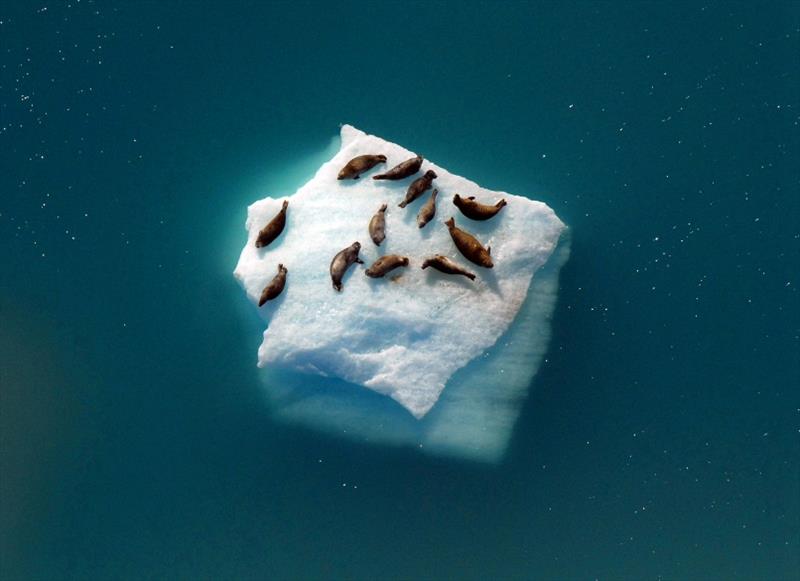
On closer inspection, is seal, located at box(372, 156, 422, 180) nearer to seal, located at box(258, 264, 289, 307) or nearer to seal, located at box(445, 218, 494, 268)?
seal, located at box(445, 218, 494, 268)

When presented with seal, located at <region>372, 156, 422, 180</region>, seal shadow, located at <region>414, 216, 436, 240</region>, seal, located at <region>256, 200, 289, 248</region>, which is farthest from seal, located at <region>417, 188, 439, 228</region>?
seal, located at <region>256, 200, 289, 248</region>

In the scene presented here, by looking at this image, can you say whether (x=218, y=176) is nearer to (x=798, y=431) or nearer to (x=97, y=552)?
(x=97, y=552)

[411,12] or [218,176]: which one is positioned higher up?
[411,12]

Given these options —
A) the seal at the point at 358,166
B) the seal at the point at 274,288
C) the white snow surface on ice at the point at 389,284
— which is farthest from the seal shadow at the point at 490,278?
the seal at the point at 274,288

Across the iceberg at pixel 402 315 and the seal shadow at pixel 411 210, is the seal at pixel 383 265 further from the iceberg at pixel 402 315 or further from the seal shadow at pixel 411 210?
the seal shadow at pixel 411 210

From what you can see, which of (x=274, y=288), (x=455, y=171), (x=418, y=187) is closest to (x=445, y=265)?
(x=418, y=187)

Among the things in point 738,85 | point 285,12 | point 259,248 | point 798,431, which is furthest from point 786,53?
point 259,248
